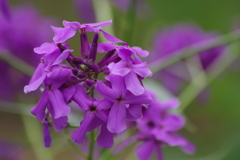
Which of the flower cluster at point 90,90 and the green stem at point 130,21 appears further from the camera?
the green stem at point 130,21

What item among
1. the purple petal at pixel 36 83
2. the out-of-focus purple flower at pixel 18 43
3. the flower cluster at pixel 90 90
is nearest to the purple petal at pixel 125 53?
the flower cluster at pixel 90 90

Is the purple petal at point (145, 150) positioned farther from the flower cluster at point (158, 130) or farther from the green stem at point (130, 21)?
the green stem at point (130, 21)

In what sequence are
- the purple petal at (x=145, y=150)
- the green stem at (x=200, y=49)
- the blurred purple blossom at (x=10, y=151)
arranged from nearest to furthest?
the purple petal at (x=145, y=150), the green stem at (x=200, y=49), the blurred purple blossom at (x=10, y=151)

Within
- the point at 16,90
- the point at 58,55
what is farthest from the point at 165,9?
the point at 58,55

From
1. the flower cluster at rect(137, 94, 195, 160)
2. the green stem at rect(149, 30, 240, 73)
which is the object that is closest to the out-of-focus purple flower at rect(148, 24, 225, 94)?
the green stem at rect(149, 30, 240, 73)

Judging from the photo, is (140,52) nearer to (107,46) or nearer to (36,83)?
(107,46)

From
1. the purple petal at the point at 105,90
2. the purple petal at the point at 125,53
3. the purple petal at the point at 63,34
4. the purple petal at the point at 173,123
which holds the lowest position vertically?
the purple petal at the point at 173,123

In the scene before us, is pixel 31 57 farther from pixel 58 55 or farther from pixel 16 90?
pixel 58 55

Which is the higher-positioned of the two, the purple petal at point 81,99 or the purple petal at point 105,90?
the purple petal at point 105,90
